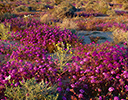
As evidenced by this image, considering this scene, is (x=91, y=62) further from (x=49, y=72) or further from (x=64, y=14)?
(x=64, y=14)

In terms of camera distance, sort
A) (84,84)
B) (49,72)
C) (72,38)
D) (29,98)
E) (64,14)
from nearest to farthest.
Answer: (29,98) → (84,84) → (49,72) → (72,38) → (64,14)

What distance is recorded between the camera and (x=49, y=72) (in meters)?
3.16

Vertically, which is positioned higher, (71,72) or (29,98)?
(29,98)

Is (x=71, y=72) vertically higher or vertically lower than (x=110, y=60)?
lower

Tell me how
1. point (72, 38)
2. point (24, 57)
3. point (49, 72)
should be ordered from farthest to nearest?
point (72, 38)
point (24, 57)
point (49, 72)

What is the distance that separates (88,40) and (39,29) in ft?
7.71

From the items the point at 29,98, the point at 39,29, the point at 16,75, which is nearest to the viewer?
the point at 29,98

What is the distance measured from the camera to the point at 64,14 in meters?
11.9

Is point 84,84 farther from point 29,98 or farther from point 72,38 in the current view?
point 72,38

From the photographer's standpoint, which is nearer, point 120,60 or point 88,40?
point 120,60

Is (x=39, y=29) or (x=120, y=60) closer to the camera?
(x=120, y=60)

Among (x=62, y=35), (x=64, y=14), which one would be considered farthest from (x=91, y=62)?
(x=64, y=14)

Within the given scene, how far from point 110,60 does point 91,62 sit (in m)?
0.47

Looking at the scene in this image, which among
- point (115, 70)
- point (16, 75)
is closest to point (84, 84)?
point (115, 70)
